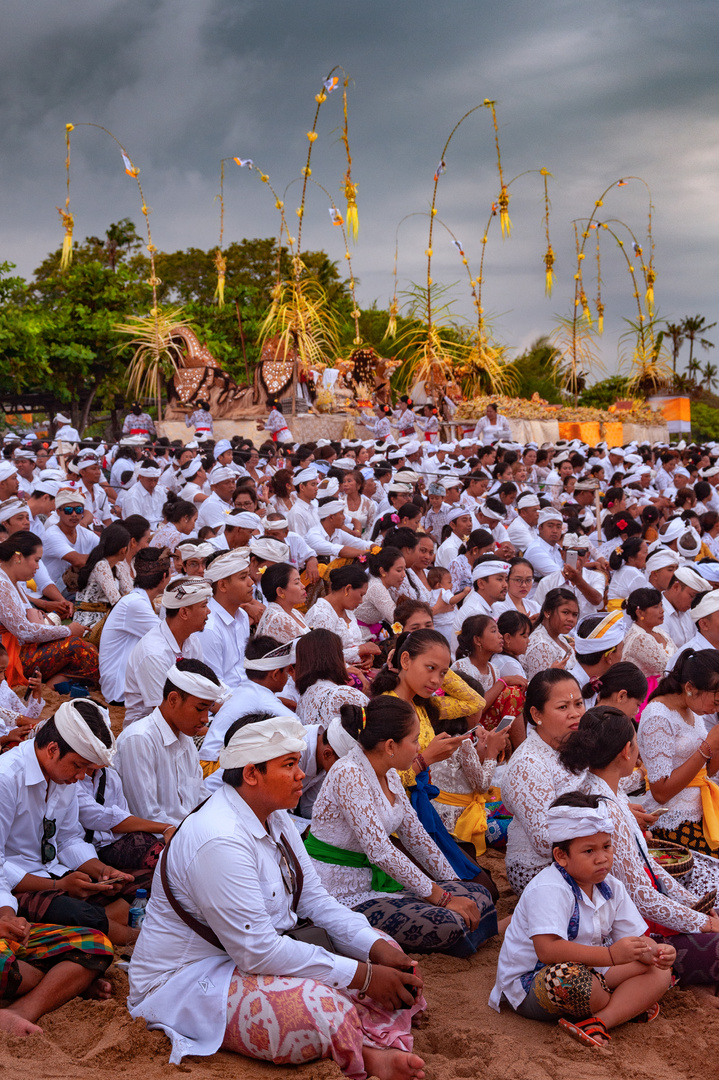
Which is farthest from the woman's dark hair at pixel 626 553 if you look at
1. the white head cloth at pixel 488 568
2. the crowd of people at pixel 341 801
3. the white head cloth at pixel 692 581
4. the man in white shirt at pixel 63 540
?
the man in white shirt at pixel 63 540

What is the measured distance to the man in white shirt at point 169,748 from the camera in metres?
4.19

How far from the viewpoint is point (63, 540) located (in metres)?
8.52

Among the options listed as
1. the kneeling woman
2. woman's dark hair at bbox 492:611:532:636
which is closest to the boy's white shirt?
the kneeling woman

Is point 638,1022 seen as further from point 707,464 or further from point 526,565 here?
point 707,464

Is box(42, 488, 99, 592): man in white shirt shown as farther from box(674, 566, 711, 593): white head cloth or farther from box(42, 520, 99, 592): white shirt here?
box(674, 566, 711, 593): white head cloth

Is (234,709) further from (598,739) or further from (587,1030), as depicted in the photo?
(587,1030)

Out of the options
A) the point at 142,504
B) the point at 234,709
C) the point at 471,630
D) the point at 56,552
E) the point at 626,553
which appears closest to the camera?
the point at 234,709

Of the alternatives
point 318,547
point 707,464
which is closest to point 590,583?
point 318,547

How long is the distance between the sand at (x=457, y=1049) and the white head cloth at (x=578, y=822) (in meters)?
0.70

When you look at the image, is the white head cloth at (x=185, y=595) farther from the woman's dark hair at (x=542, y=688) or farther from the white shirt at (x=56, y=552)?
the white shirt at (x=56, y=552)

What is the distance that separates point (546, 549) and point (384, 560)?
2836 mm

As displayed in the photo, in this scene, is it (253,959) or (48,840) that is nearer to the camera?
(253,959)

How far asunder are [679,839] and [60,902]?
2727 millimetres

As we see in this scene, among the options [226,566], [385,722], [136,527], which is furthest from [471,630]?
[136,527]
